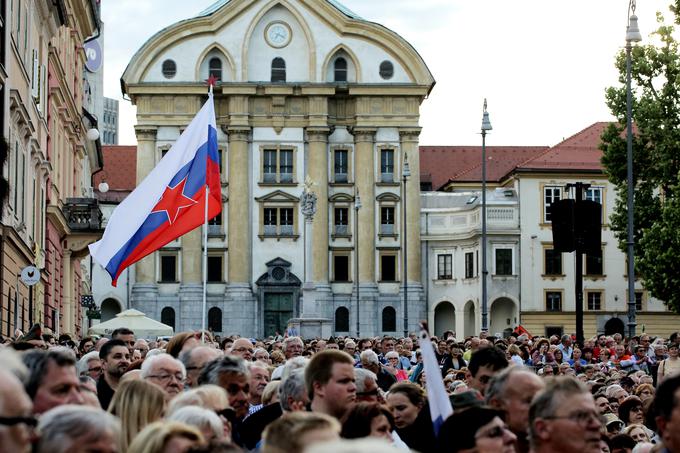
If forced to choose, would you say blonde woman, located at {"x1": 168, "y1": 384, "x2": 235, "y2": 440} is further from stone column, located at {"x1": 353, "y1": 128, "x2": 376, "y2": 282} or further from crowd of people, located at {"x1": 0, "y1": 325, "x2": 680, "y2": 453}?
stone column, located at {"x1": 353, "y1": 128, "x2": 376, "y2": 282}

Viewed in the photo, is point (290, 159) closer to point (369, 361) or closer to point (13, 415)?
point (369, 361)

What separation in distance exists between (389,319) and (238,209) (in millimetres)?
10263

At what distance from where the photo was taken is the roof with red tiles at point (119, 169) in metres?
96.9

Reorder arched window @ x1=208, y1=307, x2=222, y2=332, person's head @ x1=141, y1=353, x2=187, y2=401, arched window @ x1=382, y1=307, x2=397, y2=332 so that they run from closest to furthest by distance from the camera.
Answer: person's head @ x1=141, y1=353, x2=187, y2=401, arched window @ x1=208, y1=307, x2=222, y2=332, arched window @ x1=382, y1=307, x2=397, y2=332

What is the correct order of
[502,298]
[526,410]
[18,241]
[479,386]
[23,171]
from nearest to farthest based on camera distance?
[526,410]
[479,386]
[18,241]
[23,171]
[502,298]

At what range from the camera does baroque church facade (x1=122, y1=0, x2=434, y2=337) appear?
81.9m

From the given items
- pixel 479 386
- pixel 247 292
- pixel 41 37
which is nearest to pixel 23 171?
pixel 41 37

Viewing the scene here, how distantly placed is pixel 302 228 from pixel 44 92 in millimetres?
44762

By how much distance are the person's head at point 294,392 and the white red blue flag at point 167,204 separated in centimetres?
878

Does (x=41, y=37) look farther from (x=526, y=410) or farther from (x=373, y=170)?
(x=373, y=170)

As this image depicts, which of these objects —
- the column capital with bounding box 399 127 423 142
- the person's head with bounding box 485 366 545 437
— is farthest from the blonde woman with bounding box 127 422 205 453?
the column capital with bounding box 399 127 423 142

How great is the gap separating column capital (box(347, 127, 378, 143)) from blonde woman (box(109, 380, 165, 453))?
75005 millimetres

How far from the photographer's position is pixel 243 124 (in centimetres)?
8244

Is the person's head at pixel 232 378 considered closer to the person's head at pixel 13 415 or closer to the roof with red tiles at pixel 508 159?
the person's head at pixel 13 415
